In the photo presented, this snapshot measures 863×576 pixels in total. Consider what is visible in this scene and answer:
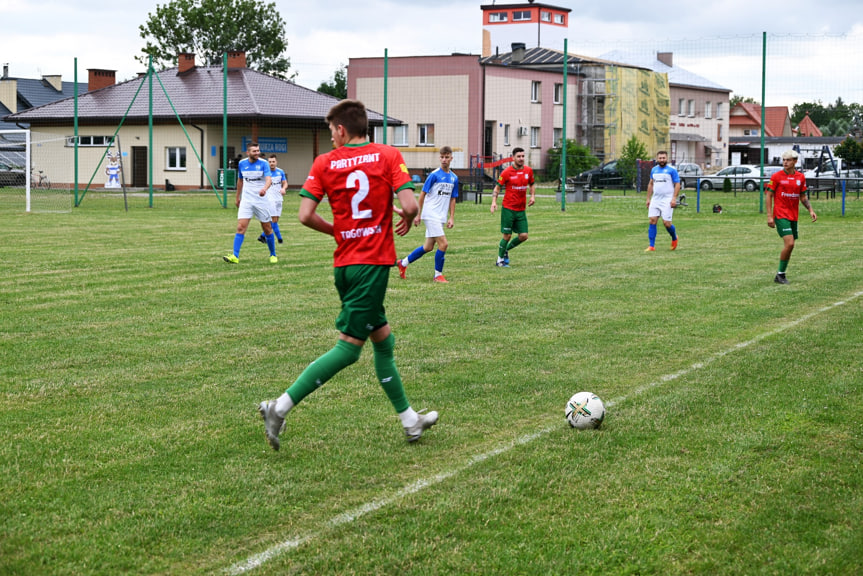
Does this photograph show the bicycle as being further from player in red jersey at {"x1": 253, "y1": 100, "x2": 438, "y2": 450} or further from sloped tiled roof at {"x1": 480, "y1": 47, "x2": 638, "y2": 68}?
player in red jersey at {"x1": 253, "y1": 100, "x2": 438, "y2": 450}

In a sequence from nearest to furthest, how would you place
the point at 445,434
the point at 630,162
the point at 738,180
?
the point at 445,434 < the point at 738,180 < the point at 630,162

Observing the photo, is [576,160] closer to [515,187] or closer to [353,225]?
[515,187]

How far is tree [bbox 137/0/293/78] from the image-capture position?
7838 centimetres

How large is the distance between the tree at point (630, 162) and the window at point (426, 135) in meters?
11.1

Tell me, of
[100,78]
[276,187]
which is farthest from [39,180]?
[100,78]

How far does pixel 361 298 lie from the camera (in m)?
5.34

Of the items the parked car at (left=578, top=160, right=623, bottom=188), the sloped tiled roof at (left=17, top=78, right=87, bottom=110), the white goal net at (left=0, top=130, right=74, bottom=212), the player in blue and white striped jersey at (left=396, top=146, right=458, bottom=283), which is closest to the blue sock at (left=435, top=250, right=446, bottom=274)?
the player in blue and white striped jersey at (left=396, top=146, right=458, bottom=283)

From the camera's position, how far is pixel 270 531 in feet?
14.0

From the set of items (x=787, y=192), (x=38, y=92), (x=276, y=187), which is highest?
(x=38, y=92)

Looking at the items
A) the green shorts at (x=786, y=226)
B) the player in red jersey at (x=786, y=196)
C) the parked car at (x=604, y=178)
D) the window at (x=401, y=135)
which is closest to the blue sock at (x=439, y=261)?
the player in red jersey at (x=786, y=196)

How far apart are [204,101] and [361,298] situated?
147ft

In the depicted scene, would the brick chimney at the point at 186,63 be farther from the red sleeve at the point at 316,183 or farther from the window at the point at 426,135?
the red sleeve at the point at 316,183

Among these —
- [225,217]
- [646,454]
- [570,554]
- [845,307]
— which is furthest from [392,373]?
[225,217]

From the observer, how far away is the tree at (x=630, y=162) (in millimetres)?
47469
